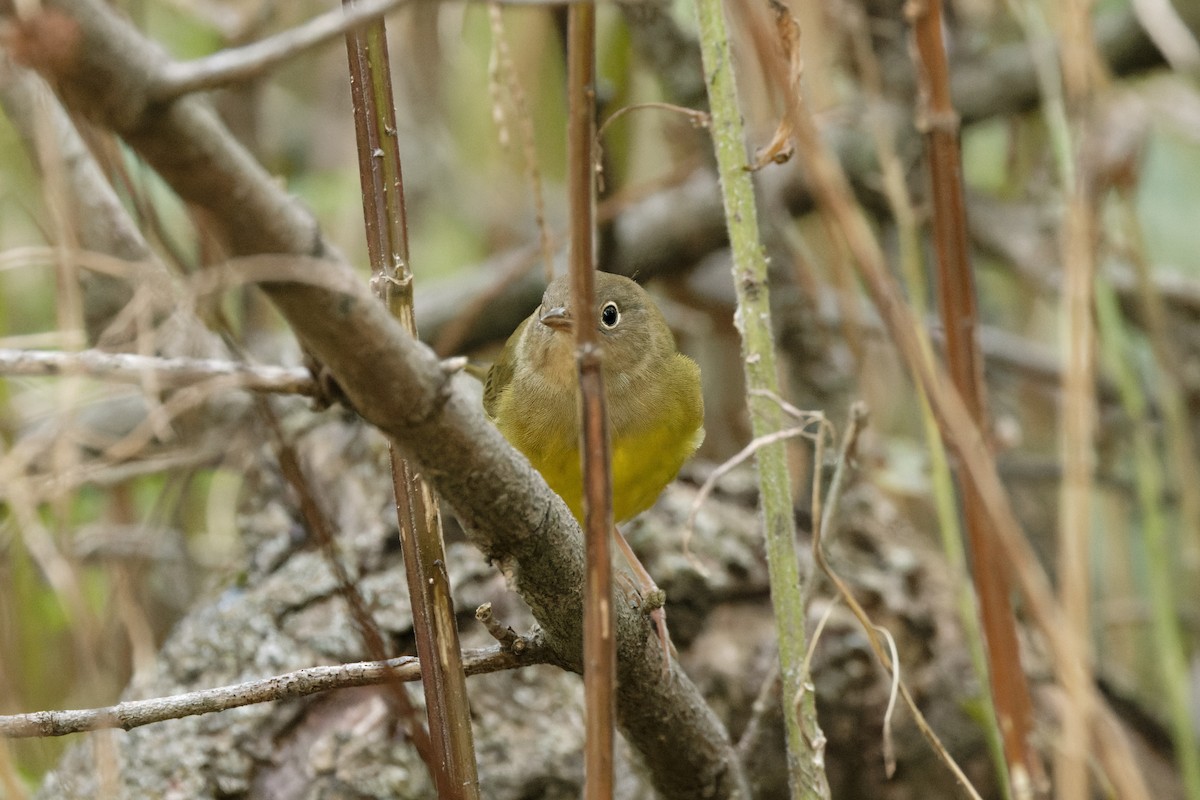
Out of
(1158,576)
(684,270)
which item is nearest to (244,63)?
(1158,576)

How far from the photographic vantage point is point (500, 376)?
3.11 meters

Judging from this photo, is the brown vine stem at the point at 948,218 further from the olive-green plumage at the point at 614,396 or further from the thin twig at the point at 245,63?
the thin twig at the point at 245,63

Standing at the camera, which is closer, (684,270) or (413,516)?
(413,516)

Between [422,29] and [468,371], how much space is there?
1.60m

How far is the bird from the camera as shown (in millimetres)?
2770

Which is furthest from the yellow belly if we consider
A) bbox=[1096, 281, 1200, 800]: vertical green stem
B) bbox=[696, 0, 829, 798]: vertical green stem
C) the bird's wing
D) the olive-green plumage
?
bbox=[1096, 281, 1200, 800]: vertical green stem

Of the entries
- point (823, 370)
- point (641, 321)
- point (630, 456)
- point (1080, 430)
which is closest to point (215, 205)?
point (1080, 430)

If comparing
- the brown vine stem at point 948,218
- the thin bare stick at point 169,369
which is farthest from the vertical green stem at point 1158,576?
the thin bare stick at point 169,369

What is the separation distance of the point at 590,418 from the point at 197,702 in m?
0.72

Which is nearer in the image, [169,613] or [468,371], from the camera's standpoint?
[468,371]

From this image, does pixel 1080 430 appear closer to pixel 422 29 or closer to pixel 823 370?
pixel 823 370

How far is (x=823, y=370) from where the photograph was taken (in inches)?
149

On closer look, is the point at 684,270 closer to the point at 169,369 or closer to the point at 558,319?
the point at 558,319

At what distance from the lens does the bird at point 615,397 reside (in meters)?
2.77
